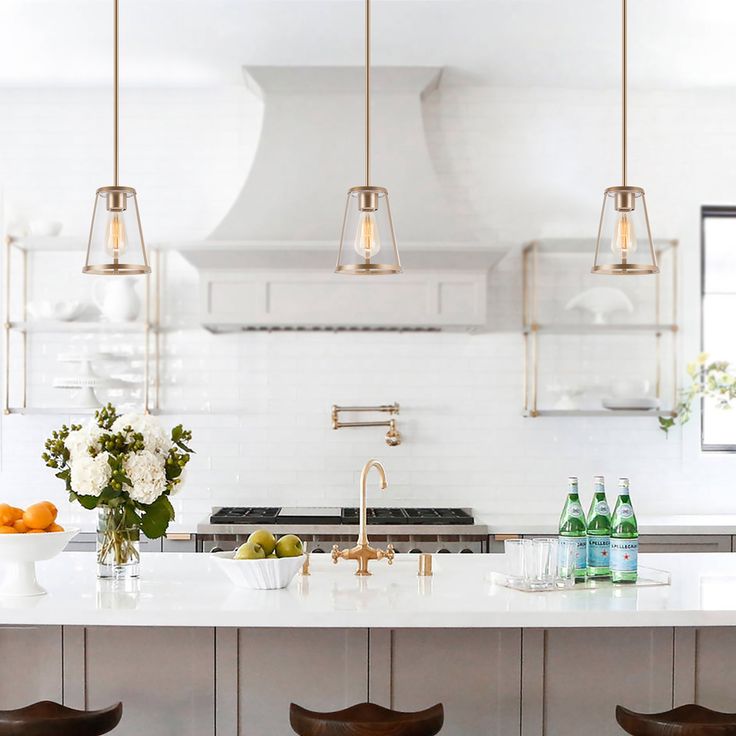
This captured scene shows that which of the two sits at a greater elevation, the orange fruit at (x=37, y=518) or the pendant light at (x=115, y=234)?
the pendant light at (x=115, y=234)

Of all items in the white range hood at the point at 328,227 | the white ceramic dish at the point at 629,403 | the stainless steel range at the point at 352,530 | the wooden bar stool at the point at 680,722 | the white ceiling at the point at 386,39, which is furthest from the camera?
the white ceramic dish at the point at 629,403

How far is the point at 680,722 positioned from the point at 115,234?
2.01m

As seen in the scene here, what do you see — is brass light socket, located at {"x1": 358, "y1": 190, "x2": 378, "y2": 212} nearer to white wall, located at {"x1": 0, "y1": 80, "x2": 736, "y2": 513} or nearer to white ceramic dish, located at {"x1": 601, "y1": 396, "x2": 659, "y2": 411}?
white wall, located at {"x1": 0, "y1": 80, "x2": 736, "y2": 513}

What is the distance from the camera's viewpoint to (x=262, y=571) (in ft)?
8.61

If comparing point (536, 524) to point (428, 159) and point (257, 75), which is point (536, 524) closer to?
point (428, 159)

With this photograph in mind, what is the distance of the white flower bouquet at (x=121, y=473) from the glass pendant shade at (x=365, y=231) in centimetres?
73

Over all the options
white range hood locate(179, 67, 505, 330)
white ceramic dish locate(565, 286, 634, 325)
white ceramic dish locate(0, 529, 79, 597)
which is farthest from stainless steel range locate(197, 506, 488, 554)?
white ceramic dish locate(0, 529, 79, 597)

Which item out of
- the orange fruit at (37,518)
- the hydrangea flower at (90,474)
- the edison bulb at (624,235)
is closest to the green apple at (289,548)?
the hydrangea flower at (90,474)

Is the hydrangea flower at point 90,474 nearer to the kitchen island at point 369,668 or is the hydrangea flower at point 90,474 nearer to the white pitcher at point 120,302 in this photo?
the kitchen island at point 369,668

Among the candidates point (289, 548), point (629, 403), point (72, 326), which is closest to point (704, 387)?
point (629, 403)

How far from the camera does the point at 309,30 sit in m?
4.52

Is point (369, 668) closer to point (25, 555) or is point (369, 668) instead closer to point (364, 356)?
point (25, 555)

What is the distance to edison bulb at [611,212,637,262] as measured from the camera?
2.86 m

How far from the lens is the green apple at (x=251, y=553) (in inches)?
103
